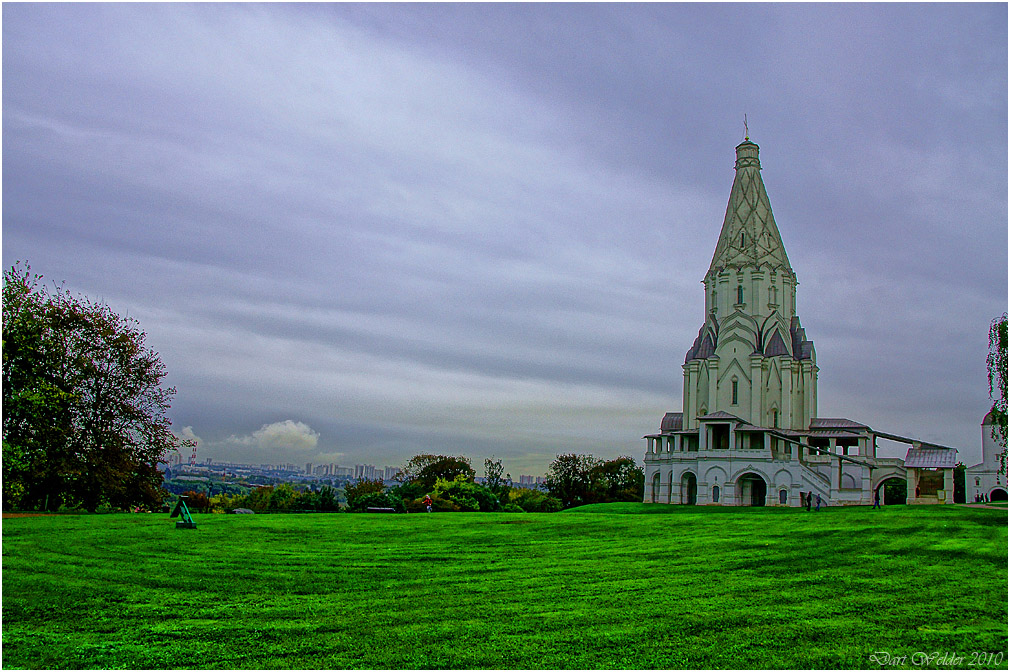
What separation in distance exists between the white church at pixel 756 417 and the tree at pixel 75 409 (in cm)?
3745

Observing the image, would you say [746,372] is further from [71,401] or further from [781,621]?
[781,621]

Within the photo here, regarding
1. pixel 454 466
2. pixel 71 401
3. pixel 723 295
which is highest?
pixel 723 295

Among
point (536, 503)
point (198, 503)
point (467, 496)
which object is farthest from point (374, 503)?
point (536, 503)

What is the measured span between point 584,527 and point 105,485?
1975 centimetres

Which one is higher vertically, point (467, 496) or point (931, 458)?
point (931, 458)

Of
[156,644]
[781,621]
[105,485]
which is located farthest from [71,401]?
[781,621]

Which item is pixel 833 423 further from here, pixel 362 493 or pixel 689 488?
pixel 362 493

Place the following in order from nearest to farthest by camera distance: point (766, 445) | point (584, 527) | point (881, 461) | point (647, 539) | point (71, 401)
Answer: point (647, 539) → point (584, 527) → point (71, 401) → point (881, 461) → point (766, 445)

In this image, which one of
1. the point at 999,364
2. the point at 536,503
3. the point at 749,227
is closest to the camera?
the point at 999,364

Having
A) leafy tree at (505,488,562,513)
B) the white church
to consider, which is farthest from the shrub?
the white church

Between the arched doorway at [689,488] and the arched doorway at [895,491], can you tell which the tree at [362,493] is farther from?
the arched doorway at [895,491]

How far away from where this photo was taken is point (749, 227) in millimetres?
65000

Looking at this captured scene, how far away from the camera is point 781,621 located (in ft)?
36.8

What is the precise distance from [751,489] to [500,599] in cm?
4772
